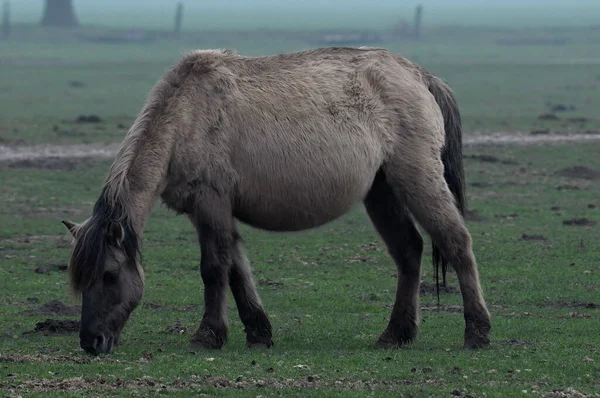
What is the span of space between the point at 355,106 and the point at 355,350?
1882 mm

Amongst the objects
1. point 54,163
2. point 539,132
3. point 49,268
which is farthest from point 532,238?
point 539,132

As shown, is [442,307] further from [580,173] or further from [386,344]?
[580,173]

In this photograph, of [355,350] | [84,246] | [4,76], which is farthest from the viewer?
[4,76]

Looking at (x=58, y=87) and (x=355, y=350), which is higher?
(x=355, y=350)

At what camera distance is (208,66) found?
29.7 ft

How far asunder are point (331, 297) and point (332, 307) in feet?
1.57

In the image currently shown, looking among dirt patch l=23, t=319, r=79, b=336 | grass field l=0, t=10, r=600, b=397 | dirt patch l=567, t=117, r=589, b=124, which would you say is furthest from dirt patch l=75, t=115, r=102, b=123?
dirt patch l=23, t=319, r=79, b=336

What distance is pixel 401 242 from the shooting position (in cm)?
966

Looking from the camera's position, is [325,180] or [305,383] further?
[325,180]

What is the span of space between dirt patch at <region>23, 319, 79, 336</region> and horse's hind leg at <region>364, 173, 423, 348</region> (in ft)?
8.66

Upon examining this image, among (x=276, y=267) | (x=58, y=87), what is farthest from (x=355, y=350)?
(x=58, y=87)

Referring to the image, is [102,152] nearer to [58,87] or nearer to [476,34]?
[58,87]

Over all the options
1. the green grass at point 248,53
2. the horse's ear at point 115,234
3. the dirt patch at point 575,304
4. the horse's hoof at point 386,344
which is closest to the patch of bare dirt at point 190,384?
the horse's ear at point 115,234

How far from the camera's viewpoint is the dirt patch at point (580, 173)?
20.1m
